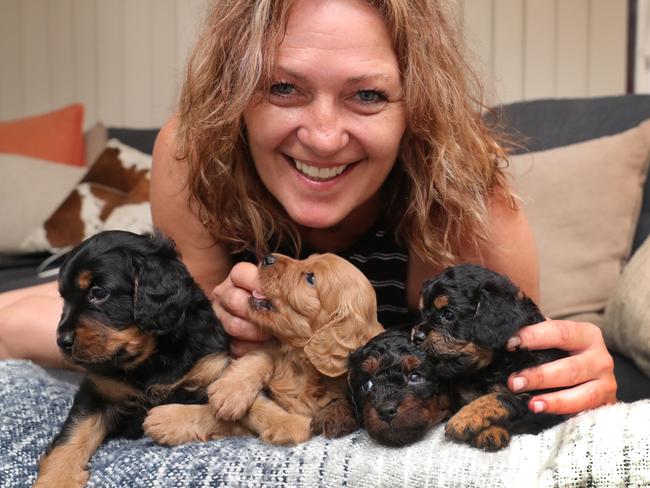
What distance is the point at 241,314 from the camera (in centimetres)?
202

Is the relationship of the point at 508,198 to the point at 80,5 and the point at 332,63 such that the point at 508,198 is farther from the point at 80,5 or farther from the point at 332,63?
the point at 80,5

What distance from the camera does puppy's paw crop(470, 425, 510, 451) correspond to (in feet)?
4.88

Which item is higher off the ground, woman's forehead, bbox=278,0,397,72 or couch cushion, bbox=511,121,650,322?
woman's forehead, bbox=278,0,397,72

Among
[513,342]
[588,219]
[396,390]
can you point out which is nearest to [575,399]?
[513,342]

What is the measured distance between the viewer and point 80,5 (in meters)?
5.50

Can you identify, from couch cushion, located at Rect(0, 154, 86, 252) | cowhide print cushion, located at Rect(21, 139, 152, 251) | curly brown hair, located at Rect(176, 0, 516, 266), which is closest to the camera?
curly brown hair, located at Rect(176, 0, 516, 266)

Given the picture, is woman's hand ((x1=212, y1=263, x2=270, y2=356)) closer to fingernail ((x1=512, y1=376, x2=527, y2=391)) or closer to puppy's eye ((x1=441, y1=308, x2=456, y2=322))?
puppy's eye ((x1=441, y1=308, x2=456, y2=322))

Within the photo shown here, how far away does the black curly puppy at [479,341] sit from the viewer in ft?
5.27

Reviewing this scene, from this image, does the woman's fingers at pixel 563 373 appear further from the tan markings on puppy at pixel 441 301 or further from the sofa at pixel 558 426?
the tan markings on puppy at pixel 441 301

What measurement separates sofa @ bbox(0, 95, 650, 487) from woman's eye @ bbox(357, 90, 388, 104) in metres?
0.82

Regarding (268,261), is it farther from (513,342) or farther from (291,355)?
(513,342)

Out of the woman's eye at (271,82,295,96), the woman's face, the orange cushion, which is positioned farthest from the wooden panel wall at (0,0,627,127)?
the woman's eye at (271,82,295,96)

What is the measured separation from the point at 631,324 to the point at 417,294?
0.77 meters

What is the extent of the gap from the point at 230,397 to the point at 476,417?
57 centimetres
